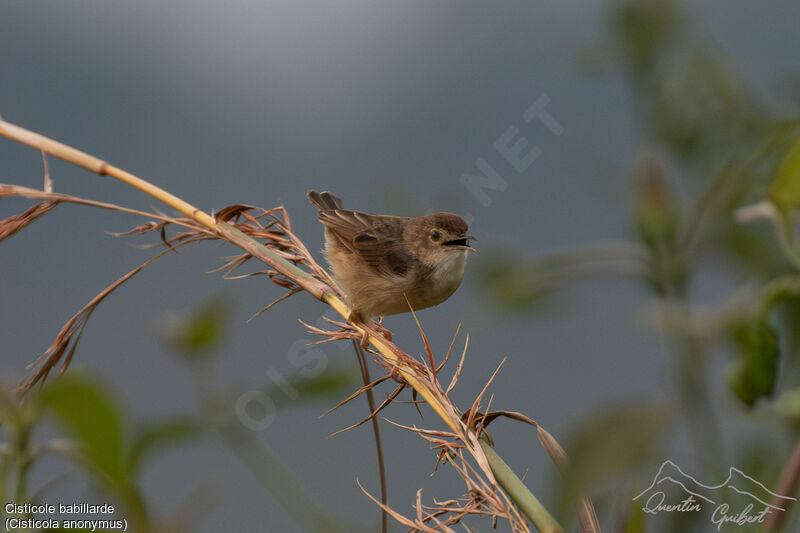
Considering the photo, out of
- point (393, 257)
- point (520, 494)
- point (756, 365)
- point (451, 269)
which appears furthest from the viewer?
point (393, 257)

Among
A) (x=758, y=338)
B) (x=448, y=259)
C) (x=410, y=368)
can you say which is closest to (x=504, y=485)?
(x=410, y=368)

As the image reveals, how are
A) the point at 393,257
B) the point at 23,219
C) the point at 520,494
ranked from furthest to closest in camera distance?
the point at 393,257 → the point at 23,219 → the point at 520,494

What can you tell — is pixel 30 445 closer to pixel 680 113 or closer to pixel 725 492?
pixel 725 492

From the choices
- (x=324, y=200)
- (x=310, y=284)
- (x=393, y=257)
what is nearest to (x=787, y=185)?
(x=310, y=284)

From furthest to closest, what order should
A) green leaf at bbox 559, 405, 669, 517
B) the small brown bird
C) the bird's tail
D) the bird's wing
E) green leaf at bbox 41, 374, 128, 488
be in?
the bird's tail → the bird's wing → the small brown bird → green leaf at bbox 41, 374, 128, 488 → green leaf at bbox 559, 405, 669, 517

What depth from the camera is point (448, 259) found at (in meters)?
2.68

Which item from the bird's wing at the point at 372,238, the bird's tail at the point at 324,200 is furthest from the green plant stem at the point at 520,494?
the bird's tail at the point at 324,200

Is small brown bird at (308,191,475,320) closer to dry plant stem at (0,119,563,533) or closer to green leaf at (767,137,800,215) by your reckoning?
dry plant stem at (0,119,563,533)

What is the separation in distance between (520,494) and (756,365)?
48 centimetres

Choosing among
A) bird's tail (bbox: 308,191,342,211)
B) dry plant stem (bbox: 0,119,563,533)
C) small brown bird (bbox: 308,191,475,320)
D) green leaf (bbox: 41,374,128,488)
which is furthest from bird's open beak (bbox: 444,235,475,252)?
green leaf (bbox: 41,374,128,488)

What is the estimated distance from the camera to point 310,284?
175cm

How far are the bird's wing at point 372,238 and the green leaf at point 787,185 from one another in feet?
5.35

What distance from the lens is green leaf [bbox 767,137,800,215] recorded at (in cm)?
118

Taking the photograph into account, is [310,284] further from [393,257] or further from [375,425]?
[393,257]
